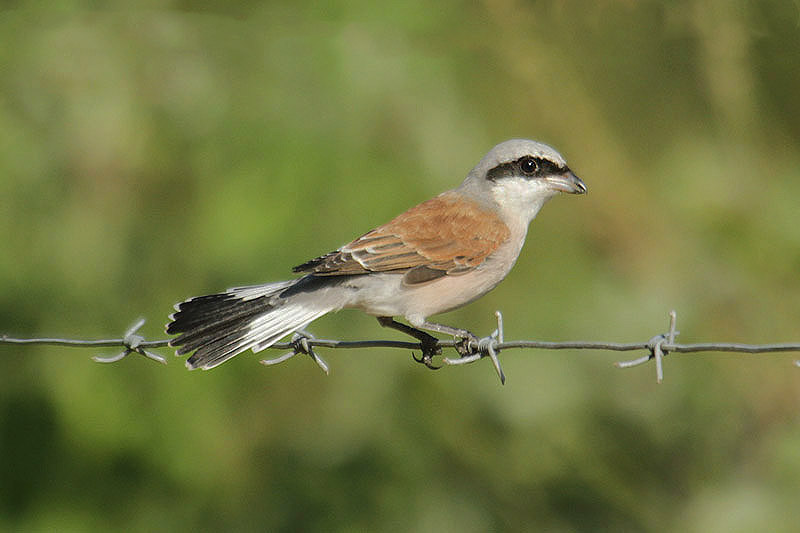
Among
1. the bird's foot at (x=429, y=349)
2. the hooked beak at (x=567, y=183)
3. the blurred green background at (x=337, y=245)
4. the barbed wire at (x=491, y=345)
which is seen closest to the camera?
the barbed wire at (x=491, y=345)

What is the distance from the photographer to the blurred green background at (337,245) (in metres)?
5.02

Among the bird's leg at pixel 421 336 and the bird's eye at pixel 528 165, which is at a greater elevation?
the bird's eye at pixel 528 165

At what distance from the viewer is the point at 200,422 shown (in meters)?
4.98

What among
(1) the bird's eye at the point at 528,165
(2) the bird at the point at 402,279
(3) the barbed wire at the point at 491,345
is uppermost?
(1) the bird's eye at the point at 528,165

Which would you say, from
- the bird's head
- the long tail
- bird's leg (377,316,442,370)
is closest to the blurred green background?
bird's leg (377,316,442,370)

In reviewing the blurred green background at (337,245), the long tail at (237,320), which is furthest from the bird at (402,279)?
the blurred green background at (337,245)

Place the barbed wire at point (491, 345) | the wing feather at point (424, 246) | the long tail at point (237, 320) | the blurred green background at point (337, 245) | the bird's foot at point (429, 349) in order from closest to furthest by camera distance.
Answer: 1. the barbed wire at point (491, 345)
2. the long tail at point (237, 320)
3. the wing feather at point (424, 246)
4. the bird's foot at point (429, 349)
5. the blurred green background at point (337, 245)

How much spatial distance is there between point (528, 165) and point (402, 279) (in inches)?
36.1

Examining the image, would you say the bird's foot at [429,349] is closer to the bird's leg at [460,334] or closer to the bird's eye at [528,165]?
the bird's leg at [460,334]

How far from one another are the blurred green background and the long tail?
3.51 ft

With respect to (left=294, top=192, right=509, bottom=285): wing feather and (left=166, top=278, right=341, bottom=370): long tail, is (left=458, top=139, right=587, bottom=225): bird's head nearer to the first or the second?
(left=294, top=192, right=509, bottom=285): wing feather

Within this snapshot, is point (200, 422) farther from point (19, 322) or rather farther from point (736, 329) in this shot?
point (736, 329)

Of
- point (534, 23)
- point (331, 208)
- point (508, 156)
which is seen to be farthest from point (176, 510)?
point (534, 23)

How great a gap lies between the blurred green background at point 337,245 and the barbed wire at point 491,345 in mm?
1234
